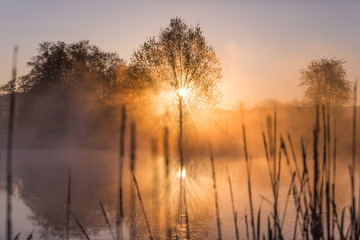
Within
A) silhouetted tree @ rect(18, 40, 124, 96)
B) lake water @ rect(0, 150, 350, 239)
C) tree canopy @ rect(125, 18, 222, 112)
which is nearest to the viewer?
lake water @ rect(0, 150, 350, 239)

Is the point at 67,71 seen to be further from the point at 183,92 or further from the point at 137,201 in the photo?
the point at 137,201

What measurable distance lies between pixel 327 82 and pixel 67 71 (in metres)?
22.0

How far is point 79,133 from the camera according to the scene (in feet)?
92.7

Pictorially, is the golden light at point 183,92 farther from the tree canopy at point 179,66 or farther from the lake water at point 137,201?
the lake water at point 137,201

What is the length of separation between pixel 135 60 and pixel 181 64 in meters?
2.45

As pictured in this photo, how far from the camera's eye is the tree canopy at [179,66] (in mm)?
17500

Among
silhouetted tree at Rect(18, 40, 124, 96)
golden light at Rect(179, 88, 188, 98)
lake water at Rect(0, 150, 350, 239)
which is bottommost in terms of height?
lake water at Rect(0, 150, 350, 239)

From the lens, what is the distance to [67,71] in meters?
29.7

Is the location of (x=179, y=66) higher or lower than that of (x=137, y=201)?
higher

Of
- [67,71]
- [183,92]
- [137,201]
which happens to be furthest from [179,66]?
[67,71]

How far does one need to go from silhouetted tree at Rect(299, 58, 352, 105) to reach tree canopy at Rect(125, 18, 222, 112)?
15536 millimetres

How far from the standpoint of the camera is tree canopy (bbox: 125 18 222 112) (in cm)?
1750

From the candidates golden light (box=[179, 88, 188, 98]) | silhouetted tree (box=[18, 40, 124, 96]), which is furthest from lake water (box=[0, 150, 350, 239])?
silhouetted tree (box=[18, 40, 124, 96])

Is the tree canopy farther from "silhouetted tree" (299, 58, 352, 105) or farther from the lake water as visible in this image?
"silhouetted tree" (299, 58, 352, 105)
